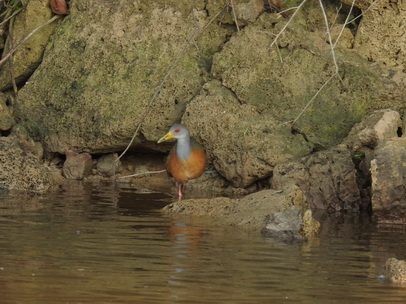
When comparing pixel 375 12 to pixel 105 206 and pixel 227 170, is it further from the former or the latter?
pixel 105 206

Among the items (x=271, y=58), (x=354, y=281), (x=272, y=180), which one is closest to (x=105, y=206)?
(x=272, y=180)

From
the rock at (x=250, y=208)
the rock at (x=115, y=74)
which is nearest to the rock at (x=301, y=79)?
the rock at (x=115, y=74)

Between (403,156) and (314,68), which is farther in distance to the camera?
(314,68)

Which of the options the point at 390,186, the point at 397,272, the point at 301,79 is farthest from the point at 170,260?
the point at 301,79

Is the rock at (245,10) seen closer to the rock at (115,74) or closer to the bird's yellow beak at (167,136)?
the rock at (115,74)

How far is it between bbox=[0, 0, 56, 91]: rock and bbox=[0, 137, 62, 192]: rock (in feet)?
7.15

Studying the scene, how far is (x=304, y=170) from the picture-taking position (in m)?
11.0

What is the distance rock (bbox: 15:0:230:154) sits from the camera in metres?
12.6

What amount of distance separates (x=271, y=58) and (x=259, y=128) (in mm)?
1002

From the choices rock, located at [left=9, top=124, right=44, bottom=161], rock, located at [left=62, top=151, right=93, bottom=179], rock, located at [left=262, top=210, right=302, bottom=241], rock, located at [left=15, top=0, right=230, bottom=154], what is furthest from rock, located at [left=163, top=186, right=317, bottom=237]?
rock, located at [left=9, top=124, right=44, bottom=161]

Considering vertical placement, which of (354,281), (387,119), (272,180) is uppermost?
(387,119)

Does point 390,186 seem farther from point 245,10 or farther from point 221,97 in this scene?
point 245,10

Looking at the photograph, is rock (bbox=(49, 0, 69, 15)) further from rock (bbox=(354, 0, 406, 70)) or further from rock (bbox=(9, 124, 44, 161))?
rock (bbox=(354, 0, 406, 70))

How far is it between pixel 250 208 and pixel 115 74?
13.0ft
